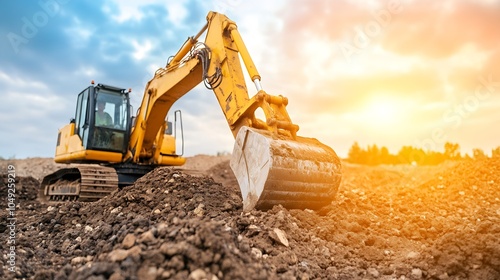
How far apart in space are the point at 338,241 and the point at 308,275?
1081mm

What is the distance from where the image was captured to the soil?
283 cm

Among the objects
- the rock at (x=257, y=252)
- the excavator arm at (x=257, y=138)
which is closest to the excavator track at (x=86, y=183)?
the excavator arm at (x=257, y=138)

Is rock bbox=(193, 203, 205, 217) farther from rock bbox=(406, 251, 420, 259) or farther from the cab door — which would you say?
the cab door

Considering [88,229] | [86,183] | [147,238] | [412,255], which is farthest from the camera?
[86,183]

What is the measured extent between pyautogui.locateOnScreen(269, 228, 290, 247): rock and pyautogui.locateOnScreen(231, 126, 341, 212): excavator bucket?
0.67m

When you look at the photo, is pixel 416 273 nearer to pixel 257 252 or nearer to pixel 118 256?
pixel 257 252

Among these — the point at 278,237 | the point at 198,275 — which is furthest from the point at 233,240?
the point at 278,237

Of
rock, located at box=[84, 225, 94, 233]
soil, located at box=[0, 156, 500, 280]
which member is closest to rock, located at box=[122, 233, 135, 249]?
soil, located at box=[0, 156, 500, 280]

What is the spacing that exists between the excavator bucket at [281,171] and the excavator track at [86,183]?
154 inches

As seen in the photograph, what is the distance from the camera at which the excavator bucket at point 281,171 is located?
4.54m

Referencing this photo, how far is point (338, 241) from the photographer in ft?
14.4

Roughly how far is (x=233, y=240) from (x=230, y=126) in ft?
8.63

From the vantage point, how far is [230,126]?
5672 mm

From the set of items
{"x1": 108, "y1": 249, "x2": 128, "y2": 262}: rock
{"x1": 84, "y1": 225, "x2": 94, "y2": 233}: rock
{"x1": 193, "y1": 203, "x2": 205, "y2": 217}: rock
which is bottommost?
{"x1": 84, "y1": 225, "x2": 94, "y2": 233}: rock
